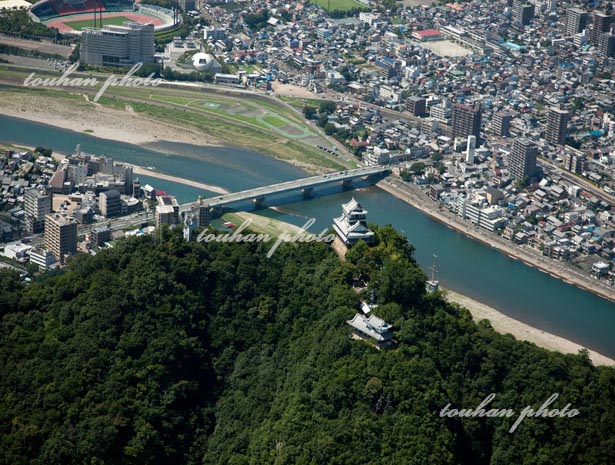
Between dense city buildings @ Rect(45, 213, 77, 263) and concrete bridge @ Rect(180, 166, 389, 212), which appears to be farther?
concrete bridge @ Rect(180, 166, 389, 212)

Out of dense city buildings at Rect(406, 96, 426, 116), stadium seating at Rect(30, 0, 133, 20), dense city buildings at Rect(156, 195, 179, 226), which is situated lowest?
dense city buildings at Rect(156, 195, 179, 226)

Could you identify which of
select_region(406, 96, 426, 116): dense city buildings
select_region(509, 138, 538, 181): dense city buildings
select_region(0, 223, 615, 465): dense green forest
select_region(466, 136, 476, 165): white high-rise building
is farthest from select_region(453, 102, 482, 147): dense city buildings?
select_region(0, 223, 615, 465): dense green forest

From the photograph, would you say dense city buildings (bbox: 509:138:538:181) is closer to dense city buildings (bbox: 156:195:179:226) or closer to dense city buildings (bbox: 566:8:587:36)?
dense city buildings (bbox: 156:195:179:226)

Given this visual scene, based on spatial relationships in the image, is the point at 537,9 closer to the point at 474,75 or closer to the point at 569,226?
the point at 474,75

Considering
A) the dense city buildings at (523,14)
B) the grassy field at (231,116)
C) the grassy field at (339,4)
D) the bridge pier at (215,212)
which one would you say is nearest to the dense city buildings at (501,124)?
the grassy field at (231,116)

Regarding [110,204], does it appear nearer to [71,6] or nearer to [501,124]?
[501,124]

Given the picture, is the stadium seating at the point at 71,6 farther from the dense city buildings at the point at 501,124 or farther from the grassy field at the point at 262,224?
the grassy field at the point at 262,224

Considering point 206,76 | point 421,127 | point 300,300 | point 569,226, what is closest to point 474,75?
point 421,127
